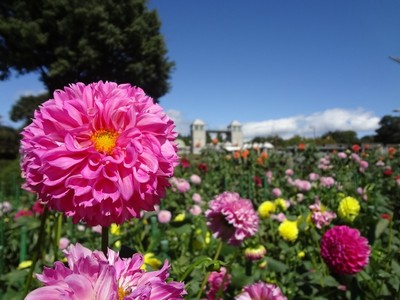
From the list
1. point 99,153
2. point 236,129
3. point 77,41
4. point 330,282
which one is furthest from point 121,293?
point 236,129

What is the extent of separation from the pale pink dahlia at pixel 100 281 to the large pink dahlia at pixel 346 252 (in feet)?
2.52

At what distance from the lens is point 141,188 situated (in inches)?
19.5

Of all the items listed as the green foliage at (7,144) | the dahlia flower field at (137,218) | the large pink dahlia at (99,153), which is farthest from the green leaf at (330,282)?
the green foliage at (7,144)

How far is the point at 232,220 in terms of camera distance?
40.0 inches

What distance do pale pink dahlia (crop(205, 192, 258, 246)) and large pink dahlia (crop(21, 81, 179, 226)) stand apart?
53 centimetres

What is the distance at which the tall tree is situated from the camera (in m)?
16.6

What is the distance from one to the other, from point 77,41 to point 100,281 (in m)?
17.9

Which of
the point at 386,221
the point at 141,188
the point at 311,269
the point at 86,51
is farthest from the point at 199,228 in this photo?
the point at 86,51

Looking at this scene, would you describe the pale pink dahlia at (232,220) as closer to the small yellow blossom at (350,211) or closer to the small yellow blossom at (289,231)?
the small yellow blossom at (289,231)

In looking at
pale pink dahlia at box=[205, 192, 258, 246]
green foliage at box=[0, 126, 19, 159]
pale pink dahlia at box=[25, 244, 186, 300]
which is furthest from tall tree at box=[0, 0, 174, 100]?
pale pink dahlia at box=[25, 244, 186, 300]

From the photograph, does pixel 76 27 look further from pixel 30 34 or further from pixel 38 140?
pixel 38 140

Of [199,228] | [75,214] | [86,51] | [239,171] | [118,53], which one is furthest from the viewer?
[118,53]

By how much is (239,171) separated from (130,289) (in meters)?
5.27

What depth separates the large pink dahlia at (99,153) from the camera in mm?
482
